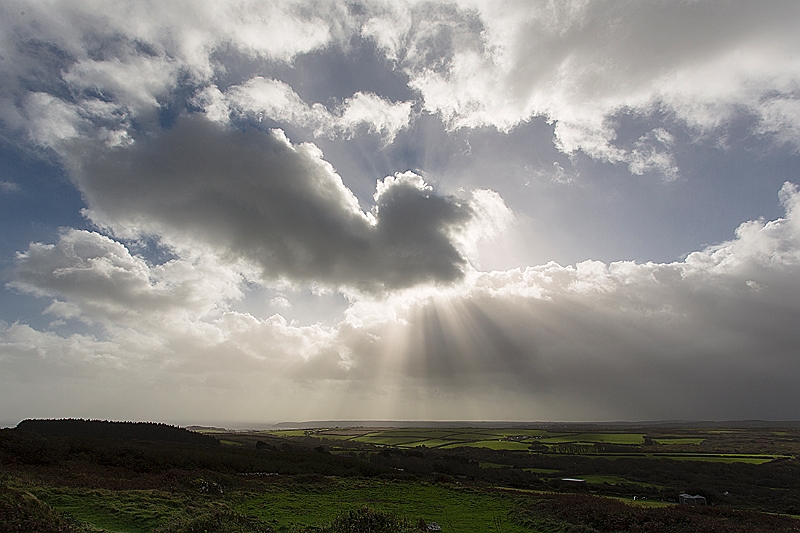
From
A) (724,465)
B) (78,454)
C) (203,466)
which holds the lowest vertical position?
(724,465)

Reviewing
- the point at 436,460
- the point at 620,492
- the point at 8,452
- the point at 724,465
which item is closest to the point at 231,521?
the point at 8,452

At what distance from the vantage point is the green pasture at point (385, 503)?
34281 mm

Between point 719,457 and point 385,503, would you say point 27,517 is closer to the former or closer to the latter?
point 385,503

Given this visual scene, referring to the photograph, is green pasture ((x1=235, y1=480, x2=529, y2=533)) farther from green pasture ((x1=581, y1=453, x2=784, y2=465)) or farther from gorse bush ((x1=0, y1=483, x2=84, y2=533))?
green pasture ((x1=581, y1=453, x2=784, y2=465))

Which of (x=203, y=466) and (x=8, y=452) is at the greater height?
(x=8, y=452)

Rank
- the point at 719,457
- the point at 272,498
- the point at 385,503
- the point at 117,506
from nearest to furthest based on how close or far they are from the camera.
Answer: the point at 117,506 → the point at 272,498 → the point at 385,503 → the point at 719,457

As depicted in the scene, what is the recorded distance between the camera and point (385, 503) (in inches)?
1697

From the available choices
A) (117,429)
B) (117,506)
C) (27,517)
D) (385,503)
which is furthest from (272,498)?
(117,429)

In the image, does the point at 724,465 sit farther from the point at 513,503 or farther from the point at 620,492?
the point at 513,503

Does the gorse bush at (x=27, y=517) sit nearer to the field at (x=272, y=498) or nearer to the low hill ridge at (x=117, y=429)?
the field at (x=272, y=498)

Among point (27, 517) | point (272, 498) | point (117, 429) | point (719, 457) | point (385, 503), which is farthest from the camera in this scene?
point (719, 457)

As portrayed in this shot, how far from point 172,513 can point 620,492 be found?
6933 cm

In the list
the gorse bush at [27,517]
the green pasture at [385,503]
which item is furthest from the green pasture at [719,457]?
the gorse bush at [27,517]

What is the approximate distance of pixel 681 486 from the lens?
78938 mm
